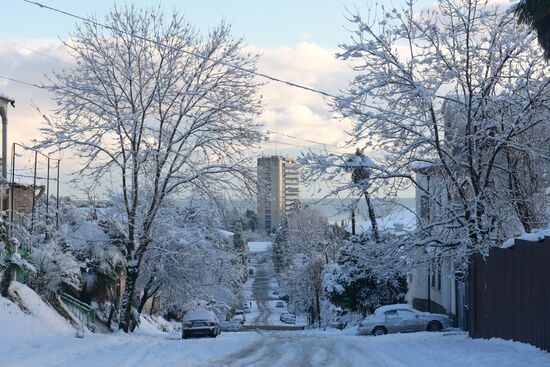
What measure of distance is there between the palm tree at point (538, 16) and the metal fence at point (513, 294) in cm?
444

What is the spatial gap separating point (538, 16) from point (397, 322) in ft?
59.4

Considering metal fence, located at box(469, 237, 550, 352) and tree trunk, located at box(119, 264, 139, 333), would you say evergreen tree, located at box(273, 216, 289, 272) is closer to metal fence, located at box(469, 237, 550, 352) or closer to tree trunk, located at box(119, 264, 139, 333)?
tree trunk, located at box(119, 264, 139, 333)

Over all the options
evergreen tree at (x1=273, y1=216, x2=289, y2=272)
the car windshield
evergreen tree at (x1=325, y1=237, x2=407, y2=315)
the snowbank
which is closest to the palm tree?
the snowbank

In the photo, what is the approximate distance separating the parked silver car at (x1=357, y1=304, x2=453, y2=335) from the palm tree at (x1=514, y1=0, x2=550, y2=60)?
1692 cm

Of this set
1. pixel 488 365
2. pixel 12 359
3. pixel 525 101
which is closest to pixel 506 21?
pixel 525 101

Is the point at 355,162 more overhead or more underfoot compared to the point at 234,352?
more overhead

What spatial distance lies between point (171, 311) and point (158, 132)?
→ 28.3m

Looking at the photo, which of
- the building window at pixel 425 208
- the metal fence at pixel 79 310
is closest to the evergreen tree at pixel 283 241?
the metal fence at pixel 79 310

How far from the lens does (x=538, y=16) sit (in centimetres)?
1470

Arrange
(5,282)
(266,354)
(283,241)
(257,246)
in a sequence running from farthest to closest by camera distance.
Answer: (257,246)
(283,241)
(5,282)
(266,354)

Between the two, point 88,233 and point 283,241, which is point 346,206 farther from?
point 283,241

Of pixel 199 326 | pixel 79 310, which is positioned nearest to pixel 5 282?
pixel 79 310

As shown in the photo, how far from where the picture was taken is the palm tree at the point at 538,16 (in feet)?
47.8

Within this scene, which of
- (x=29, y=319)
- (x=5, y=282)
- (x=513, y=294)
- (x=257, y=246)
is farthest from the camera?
(x=257, y=246)
